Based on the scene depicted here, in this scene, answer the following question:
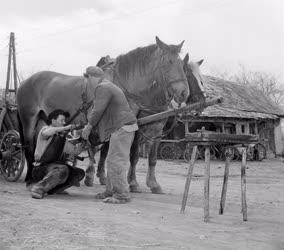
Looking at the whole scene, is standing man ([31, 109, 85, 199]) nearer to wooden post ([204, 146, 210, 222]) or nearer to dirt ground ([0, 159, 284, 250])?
dirt ground ([0, 159, 284, 250])

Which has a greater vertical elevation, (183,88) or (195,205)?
(183,88)

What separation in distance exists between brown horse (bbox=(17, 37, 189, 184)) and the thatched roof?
17.9m

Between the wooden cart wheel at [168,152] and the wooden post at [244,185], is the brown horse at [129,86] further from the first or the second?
the wooden cart wheel at [168,152]

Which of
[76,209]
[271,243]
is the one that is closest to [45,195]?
[76,209]

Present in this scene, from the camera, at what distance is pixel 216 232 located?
4816mm

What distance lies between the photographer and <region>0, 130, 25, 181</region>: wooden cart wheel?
360 inches

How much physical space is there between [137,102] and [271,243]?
4118 millimetres

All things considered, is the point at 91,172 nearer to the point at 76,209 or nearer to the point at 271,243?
the point at 76,209

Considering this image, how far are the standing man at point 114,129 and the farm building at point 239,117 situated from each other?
59.8 feet

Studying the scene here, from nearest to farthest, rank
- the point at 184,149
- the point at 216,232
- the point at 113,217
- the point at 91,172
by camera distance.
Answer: the point at 216,232
the point at 113,217
the point at 91,172
the point at 184,149

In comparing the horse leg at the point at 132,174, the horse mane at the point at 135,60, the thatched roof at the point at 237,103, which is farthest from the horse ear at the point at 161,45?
the thatched roof at the point at 237,103

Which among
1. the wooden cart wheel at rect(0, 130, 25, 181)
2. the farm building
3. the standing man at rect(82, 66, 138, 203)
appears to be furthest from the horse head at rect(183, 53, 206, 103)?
the farm building

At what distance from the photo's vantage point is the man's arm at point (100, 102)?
6.59 metres

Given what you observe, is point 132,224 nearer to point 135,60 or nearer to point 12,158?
point 135,60
